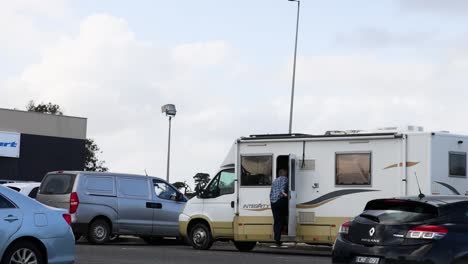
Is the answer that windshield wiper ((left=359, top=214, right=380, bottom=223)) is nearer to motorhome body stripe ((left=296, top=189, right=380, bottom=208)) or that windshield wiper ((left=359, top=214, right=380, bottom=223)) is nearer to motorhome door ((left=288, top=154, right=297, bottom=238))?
motorhome body stripe ((left=296, top=189, right=380, bottom=208))

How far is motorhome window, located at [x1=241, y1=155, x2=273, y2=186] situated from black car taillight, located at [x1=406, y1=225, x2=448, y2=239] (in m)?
9.82

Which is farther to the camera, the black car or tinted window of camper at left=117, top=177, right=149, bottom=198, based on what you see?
tinted window of camper at left=117, top=177, right=149, bottom=198

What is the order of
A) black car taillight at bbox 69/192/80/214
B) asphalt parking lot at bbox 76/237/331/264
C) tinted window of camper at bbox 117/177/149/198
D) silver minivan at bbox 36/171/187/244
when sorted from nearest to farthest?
1. asphalt parking lot at bbox 76/237/331/264
2. black car taillight at bbox 69/192/80/214
3. silver minivan at bbox 36/171/187/244
4. tinted window of camper at bbox 117/177/149/198

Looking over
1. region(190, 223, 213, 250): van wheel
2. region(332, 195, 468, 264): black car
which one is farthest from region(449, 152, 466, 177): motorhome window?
region(332, 195, 468, 264): black car

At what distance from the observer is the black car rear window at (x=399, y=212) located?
11.6 m

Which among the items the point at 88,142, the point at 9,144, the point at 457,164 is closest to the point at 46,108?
the point at 88,142

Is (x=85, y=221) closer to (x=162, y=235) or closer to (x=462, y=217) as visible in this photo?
(x=162, y=235)

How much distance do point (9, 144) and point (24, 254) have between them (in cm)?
3785

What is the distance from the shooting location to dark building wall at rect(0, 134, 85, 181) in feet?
161

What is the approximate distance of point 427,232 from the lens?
11.2m

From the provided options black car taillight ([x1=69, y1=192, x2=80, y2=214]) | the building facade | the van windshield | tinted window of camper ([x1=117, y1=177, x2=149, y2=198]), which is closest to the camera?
black car taillight ([x1=69, y1=192, x2=80, y2=214])

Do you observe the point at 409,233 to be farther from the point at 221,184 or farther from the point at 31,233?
the point at 221,184

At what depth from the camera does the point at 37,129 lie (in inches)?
1992

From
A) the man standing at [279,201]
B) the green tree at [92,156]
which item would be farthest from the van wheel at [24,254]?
the green tree at [92,156]
